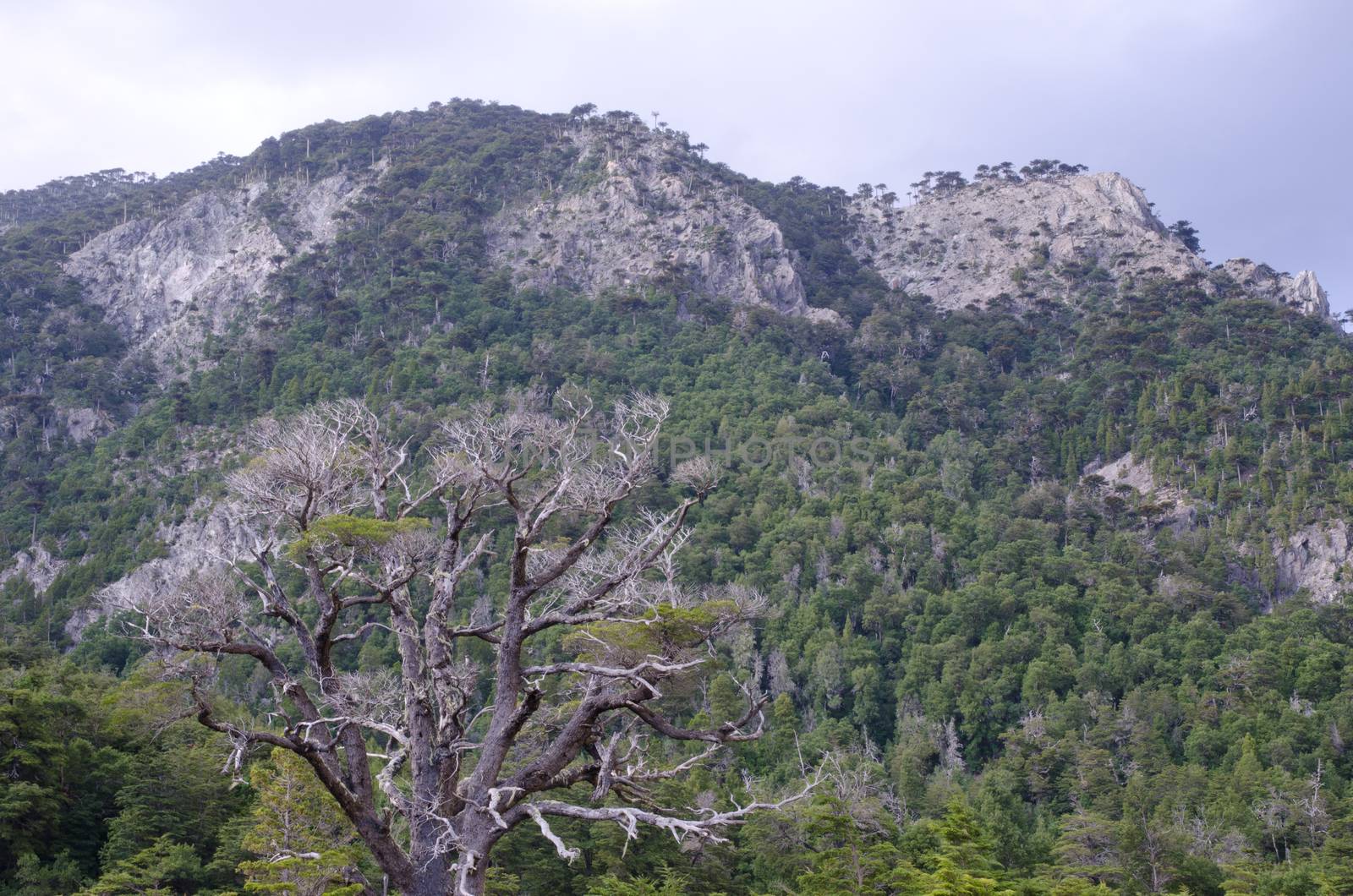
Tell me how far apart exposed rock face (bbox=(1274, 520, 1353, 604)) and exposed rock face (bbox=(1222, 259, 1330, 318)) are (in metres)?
34.5

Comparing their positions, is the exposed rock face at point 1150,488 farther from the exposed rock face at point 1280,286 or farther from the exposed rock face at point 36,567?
the exposed rock face at point 36,567

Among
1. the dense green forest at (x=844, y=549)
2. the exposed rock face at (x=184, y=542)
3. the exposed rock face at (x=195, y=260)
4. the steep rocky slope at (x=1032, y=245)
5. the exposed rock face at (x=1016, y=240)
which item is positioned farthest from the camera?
the exposed rock face at (x=1016, y=240)

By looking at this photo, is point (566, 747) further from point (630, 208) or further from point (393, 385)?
point (630, 208)

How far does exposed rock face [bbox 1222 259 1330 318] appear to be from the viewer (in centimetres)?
8344

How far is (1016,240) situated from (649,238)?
117 feet

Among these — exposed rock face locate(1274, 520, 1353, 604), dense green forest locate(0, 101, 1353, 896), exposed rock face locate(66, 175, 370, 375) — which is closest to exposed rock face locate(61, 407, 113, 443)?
dense green forest locate(0, 101, 1353, 896)

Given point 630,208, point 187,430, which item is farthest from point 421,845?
point 630,208

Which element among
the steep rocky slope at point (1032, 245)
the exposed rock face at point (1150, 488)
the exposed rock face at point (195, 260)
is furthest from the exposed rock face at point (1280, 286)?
the exposed rock face at point (195, 260)

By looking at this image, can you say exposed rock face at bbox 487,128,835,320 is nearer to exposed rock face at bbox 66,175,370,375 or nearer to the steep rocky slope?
exposed rock face at bbox 66,175,370,375

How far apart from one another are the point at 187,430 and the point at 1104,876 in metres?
53.1

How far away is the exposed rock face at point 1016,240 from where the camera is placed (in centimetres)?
9306

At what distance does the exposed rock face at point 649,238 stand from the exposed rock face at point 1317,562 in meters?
39.0

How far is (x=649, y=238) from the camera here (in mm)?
87000

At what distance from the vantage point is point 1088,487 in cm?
6247
